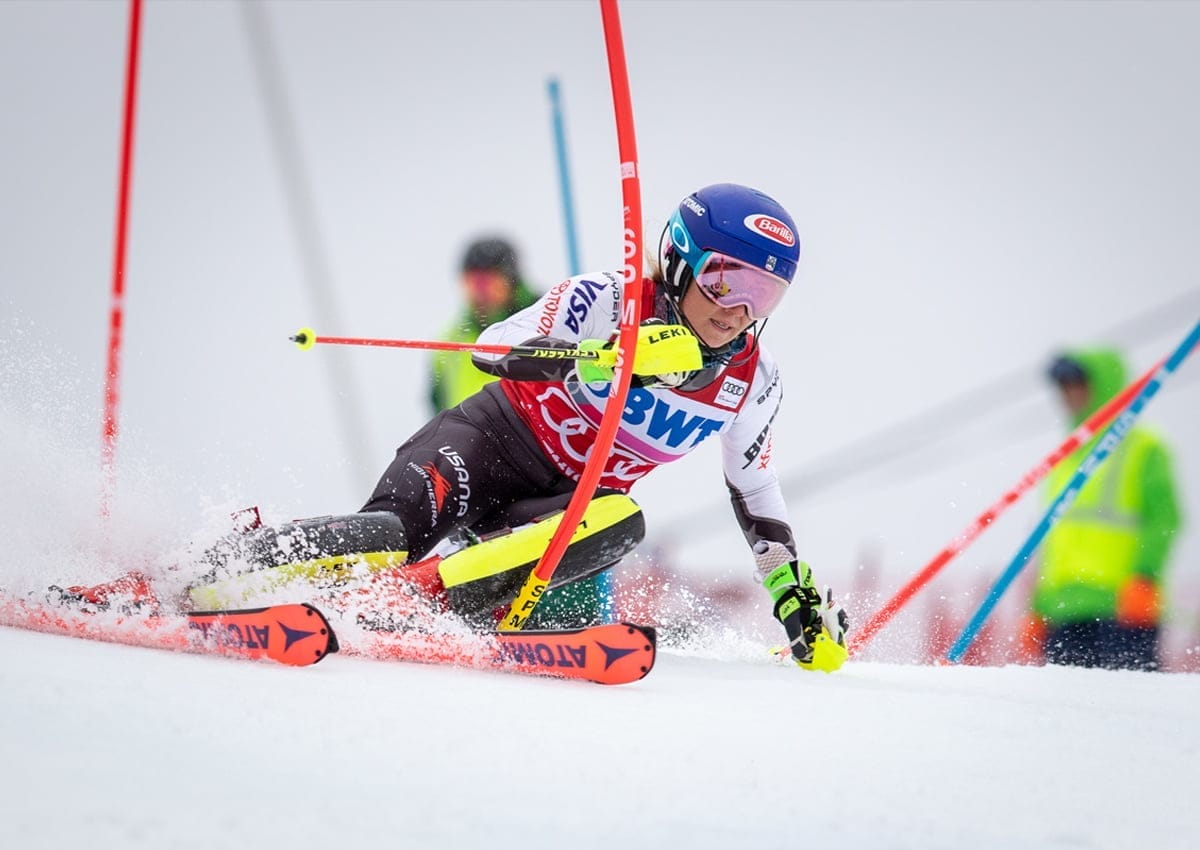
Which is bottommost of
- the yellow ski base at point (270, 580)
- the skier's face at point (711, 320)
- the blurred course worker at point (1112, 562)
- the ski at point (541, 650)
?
the blurred course worker at point (1112, 562)

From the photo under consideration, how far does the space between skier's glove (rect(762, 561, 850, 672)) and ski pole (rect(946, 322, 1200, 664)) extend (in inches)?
53.8

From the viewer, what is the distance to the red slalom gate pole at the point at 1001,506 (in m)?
3.82

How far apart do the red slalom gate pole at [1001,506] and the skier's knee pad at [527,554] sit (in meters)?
1.76

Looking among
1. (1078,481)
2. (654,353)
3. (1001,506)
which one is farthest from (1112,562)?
(654,353)

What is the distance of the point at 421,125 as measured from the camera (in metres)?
12.1

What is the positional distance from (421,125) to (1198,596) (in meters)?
9.67

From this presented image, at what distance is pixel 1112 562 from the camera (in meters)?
3.86

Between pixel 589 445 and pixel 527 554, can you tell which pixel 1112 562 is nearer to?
pixel 589 445

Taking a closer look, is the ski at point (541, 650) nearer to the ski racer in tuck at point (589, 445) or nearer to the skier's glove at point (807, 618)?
the ski racer in tuck at point (589, 445)

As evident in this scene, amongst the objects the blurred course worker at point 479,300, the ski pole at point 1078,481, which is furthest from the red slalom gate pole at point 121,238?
the ski pole at point 1078,481

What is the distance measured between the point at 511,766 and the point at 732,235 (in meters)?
1.61

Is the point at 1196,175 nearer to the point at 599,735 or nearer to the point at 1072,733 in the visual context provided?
the point at 1072,733

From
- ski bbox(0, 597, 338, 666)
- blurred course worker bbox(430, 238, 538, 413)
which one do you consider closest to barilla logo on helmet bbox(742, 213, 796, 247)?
ski bbox(0, 597, 338, 666)

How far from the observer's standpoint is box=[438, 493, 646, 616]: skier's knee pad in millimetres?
2273
